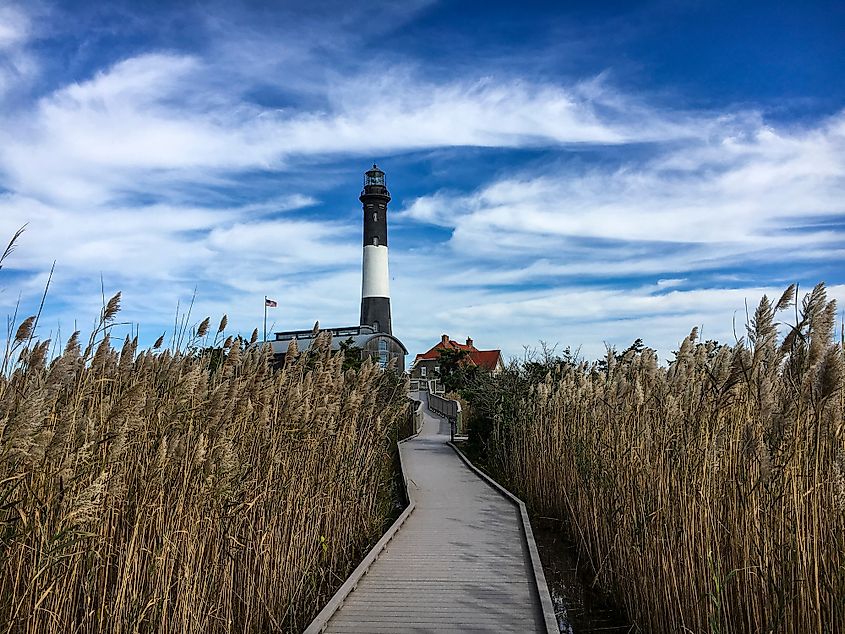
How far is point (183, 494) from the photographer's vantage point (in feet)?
10.4

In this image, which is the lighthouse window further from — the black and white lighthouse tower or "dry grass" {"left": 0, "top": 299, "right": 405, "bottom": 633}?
"dry grass" {"left": 0, "top": 299, "right": 405, "bottom": 633}

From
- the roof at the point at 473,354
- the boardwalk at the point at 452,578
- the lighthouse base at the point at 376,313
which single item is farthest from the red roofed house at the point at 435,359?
the boardwalk at the point at 452,578

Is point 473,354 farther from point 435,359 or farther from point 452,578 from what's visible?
point 452,578

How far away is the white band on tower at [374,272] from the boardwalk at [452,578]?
2581 cm

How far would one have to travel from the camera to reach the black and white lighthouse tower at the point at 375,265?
112ft

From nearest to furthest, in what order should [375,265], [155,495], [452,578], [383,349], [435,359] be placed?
1. [155,495]
2. [452,578]
3. [383,349]
4. [375,265]
5. [435,359]

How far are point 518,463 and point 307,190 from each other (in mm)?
5866

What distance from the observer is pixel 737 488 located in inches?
120

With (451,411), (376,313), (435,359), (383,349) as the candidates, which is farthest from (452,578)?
(435,359)

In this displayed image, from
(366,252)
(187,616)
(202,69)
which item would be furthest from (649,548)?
(366,252)

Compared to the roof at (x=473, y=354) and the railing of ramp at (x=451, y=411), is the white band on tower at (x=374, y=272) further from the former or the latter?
the roof at (x=473, y=354)

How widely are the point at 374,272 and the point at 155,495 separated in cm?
3122

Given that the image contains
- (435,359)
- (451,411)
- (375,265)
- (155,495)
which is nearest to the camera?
(155,495)

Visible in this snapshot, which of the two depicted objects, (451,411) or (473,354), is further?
(473,354)
